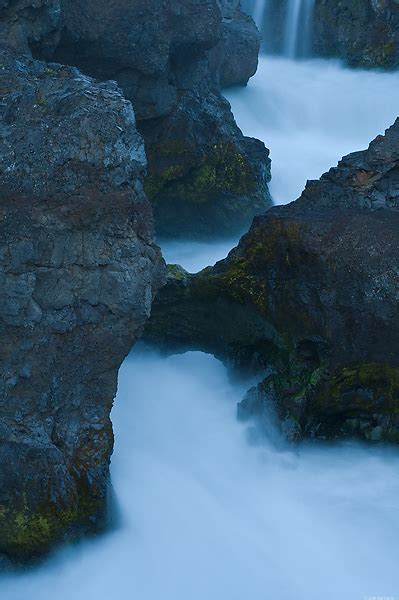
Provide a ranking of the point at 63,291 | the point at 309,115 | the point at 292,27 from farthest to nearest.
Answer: the point at 292,27 → the point at 309,115 → the point at 63,291

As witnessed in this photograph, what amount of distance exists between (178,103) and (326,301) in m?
5.82

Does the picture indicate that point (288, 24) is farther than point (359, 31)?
Yes

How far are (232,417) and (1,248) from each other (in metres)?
3.29

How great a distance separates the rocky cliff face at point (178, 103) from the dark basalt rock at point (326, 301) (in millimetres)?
3997

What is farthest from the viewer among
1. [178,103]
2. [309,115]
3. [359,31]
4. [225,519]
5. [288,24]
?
[288,24]

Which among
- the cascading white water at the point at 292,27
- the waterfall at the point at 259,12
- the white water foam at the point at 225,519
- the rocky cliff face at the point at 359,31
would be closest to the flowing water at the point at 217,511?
the white water foam at the point at 225,519

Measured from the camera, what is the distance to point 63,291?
664cm

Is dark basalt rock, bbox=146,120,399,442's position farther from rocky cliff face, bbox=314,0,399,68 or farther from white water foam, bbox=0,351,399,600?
rocky cliff face, bbox=314,0,399,68

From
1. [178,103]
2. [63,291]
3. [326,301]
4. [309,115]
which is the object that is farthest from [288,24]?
[63,291]

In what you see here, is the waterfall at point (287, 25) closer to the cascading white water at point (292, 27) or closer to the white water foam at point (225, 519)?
the cascading white water at point (292, 27)

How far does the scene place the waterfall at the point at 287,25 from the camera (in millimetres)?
20953

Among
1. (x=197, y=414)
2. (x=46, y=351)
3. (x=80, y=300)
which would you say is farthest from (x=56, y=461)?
(x=197, y=414)

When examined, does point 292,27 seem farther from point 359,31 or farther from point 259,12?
point 359,31

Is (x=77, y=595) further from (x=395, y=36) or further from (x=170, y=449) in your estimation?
(x=395, y=36)
